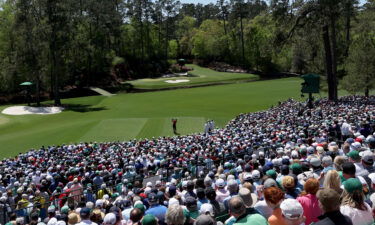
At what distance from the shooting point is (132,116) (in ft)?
143

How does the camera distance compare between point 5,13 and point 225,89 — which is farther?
point 5,13

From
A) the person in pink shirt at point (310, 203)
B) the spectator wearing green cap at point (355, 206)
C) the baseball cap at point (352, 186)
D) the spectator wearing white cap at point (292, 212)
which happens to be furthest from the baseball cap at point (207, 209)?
the baseball cap at point (352, 186)

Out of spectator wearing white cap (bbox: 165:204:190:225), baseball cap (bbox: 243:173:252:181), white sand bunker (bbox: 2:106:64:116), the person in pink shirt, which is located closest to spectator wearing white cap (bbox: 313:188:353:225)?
the person in pink shirt

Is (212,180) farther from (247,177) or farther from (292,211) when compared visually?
(292,211)

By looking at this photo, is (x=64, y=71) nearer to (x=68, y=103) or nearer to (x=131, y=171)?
(x=68, y=103)

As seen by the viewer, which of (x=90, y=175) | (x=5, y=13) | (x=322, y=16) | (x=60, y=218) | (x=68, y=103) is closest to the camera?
(x=60, y=218)

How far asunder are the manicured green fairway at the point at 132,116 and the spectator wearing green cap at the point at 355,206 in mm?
28049

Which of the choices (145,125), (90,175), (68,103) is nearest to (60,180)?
(90,175)

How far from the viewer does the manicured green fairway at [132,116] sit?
34156 millimetres

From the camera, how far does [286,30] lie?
4022 centimetres

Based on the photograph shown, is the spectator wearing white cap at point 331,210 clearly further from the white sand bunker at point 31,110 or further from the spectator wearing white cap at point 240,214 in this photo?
the white sand bunker at point 31,110

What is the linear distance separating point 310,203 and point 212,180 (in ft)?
15.7

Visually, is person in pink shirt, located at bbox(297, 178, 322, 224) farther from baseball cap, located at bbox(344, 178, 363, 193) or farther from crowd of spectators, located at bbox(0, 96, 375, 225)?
baseball cap, located at bbox(344, 178, 363, 193)

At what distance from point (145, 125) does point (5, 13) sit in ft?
165
